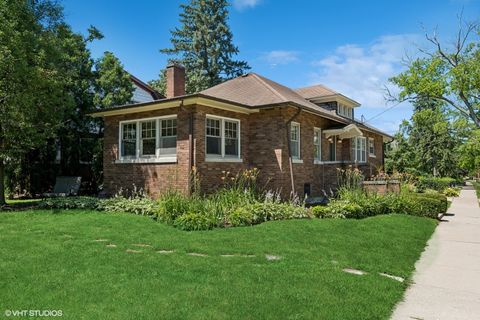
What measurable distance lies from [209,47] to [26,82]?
97.1 ft

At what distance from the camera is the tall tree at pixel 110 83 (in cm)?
1925

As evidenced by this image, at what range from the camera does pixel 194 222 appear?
9.23m

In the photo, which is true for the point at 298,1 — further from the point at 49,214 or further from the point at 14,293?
the point at 14,293

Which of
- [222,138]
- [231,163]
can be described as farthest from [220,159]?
[222,138]

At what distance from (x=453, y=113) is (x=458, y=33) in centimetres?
479

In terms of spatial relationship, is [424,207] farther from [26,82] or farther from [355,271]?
[26,82]

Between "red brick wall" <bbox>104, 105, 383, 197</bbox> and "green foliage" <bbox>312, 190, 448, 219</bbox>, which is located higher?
"red brick wall" <bbox>104, 105, 383, 197</bbox>

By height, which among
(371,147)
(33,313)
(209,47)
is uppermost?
(209,47)

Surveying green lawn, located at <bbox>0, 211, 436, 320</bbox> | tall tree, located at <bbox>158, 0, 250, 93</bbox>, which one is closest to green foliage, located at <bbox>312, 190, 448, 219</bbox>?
green lawn, located at <bbox>0, 211, 436, 320</bbox>

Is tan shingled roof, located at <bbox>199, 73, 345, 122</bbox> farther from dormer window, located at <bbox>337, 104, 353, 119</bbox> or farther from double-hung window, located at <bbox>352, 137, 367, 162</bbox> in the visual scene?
dormer window, located at <bbox>337, 104, 353, 119</bbox>

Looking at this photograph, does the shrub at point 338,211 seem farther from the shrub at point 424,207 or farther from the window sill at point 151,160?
the window sill at point 151,160

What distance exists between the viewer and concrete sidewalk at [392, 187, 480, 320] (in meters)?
4.68

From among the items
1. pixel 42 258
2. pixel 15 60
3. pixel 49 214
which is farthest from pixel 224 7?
pixel 42 258

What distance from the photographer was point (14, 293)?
4.65 metres
